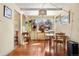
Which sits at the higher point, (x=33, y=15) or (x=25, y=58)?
(x=33, y=15)

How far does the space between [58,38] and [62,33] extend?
0.27 m

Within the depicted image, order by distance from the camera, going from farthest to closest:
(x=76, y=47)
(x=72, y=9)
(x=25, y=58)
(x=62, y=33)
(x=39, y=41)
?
(x=39, y=41) < (x=62, y=33) < (x=72, y=9) < (x=76, y=47) < (x=25, y=58)

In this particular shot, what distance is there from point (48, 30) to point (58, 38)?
47 centimetres

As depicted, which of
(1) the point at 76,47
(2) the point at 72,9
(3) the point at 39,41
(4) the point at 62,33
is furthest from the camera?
(3) the point at 39,41

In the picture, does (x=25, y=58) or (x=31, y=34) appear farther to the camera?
(x=31, y=34)

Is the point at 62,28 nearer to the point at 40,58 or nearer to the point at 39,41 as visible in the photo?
the point at 39,41

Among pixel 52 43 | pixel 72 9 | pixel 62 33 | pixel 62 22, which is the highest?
pixel 72 9

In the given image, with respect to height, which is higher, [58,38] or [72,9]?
[72,9]

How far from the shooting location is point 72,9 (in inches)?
218

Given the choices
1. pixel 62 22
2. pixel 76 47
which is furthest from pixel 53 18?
pixel 76 47

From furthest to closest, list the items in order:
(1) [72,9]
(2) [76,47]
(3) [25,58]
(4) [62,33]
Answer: (4) [62,33] → (1) [72,9] → (2) [76,47] → (3) [25,58]

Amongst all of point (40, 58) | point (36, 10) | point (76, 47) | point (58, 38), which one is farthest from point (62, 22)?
point (40, 58)

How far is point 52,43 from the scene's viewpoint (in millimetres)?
6566

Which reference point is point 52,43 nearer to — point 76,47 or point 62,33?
point 62,33
